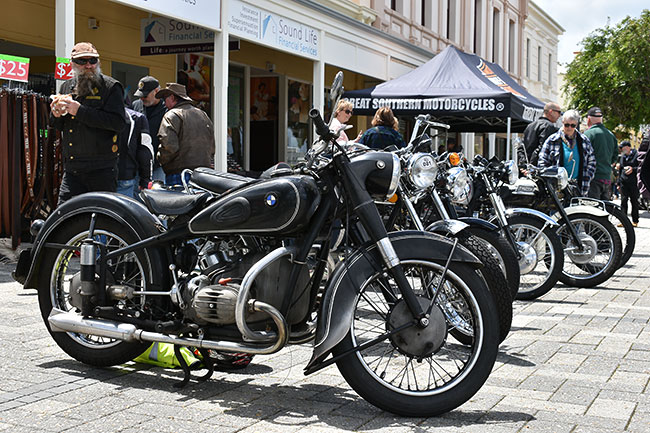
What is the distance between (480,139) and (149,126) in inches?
969

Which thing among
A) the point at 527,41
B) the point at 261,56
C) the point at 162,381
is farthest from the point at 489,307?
the point at 527,41

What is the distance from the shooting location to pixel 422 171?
4.32m

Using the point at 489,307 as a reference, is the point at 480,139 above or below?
above

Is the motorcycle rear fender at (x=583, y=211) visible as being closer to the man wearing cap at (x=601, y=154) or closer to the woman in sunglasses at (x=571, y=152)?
the woman in sunglasses at (x=571, y=152)

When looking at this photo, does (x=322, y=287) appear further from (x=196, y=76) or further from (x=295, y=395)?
(x=196, y=76)

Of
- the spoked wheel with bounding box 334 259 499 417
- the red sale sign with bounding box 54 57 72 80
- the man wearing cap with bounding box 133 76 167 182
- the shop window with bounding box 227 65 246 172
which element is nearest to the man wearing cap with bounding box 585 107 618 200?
the man wearing cap with bounding box 133 76 167 182

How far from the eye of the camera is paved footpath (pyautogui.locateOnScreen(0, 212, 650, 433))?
11.5 feet

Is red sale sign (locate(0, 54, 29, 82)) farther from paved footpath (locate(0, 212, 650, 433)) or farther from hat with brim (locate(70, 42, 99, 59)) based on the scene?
paved footpath (locate(0, 212, 650, 433))

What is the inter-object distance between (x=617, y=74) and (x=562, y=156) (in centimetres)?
2268

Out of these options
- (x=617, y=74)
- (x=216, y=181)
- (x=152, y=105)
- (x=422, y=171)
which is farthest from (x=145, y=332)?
(x=617, y=74)

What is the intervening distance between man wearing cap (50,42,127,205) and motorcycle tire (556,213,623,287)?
435 cm

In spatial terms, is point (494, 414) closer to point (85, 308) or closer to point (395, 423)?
point (395, 423)

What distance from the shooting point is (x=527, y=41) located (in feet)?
122

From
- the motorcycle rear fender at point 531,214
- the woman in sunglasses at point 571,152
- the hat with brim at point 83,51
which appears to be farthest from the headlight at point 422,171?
the woman in sunglasses at point 571,152
